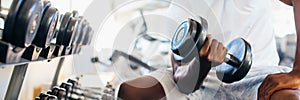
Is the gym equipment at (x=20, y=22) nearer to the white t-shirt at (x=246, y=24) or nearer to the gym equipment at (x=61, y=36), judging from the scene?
the gym equipment at (x=61, y=36)

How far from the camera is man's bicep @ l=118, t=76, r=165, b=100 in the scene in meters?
0.88

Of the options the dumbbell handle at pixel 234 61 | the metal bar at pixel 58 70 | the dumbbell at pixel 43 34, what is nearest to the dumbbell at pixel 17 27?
the dumbbell at pixel 43 34

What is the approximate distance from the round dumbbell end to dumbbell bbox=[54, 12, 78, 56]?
0.59 meters

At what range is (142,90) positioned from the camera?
0.89m

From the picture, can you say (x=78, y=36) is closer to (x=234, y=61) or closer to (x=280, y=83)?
(x=234, y=61)

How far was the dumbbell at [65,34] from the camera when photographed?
112 centimetres

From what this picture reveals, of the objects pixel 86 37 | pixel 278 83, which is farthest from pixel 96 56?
pixel 278 83

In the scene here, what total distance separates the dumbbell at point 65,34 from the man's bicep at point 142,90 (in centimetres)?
37

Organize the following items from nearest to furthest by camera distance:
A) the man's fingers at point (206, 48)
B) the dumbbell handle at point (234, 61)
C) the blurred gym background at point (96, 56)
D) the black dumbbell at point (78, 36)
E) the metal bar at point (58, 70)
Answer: the man's fingers at point (206, 48) < the dumbbell handle at point (234, 61) < the blurred gym background at point (96, 56) < the black dumbbell at point (78, 36) < the metal bar at point (58, 70)

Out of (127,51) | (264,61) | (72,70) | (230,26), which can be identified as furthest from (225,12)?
(72,70)

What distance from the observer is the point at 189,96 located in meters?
0.91

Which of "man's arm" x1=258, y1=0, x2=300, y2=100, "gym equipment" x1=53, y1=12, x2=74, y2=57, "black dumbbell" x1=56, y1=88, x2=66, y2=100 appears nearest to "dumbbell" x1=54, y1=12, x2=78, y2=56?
"gym equipment" x1=53, y1=12, x2=74, y2=57

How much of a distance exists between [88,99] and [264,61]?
1.09 m

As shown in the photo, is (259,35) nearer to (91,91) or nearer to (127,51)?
(127,51)
